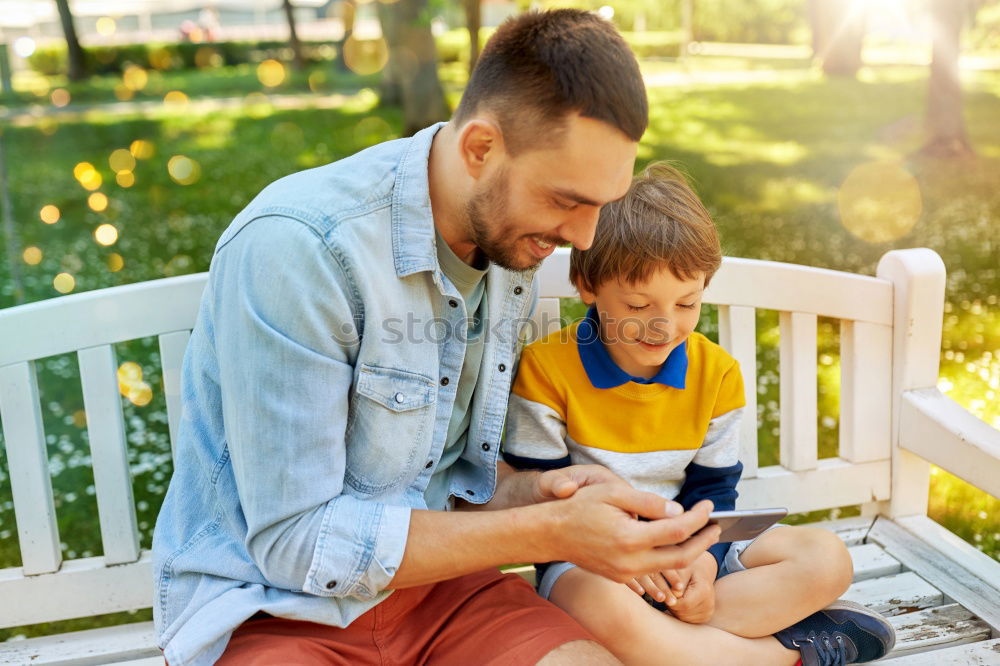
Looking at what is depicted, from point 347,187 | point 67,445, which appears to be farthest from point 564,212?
point 67,445

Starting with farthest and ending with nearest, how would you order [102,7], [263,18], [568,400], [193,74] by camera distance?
[263,18], [102,7], [193,74], [568,400]

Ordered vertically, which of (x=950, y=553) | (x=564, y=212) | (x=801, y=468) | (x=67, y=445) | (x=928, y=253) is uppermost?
(x=564, y=212)

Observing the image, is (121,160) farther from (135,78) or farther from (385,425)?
(135,78)

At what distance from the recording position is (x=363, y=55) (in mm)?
22453

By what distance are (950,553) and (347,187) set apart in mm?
1882

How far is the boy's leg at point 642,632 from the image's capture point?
81.7 inches

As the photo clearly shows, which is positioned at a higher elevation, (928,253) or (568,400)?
(928,253)

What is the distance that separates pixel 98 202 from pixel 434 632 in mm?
9151

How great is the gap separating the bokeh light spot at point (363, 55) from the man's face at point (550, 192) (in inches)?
812

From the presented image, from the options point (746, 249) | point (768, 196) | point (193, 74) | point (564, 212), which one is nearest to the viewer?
point (564, 212)

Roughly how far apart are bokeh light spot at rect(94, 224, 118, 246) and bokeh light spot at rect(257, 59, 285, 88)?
38.0 feet

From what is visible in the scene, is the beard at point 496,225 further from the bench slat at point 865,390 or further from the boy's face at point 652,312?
the bench slat at point 865,390

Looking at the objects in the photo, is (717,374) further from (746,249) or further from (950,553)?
(746,249)

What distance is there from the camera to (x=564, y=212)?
1.88m
